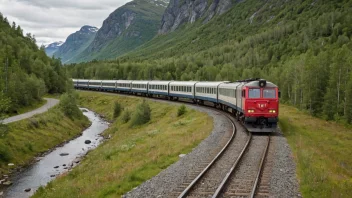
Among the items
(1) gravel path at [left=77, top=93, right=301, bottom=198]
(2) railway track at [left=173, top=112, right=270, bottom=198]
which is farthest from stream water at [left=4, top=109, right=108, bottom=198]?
(2) railway track at [left=173, top=112, right=270, bottom=198]

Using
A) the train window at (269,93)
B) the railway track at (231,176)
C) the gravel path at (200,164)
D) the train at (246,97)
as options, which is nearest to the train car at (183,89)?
the train at (246,97)

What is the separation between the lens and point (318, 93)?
218ft

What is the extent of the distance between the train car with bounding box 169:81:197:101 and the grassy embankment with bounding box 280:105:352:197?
2225 cm

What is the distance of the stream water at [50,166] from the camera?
25.1 m

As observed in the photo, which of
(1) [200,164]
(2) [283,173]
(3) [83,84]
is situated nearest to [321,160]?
(2) [283,173]

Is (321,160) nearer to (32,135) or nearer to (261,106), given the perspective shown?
(261,106)

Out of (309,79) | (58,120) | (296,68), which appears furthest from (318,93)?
(58,120)

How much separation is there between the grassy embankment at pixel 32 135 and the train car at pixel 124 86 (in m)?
29.2

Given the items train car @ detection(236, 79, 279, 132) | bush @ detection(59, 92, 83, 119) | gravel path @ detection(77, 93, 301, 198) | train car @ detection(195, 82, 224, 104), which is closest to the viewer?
gravel path @ detection(77, 93, 301, 198)

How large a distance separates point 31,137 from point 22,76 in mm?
30632

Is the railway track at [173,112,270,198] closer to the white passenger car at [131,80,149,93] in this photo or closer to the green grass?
the green grass

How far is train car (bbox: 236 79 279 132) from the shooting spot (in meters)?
28.4

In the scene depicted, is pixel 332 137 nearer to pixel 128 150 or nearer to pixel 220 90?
pixel 220 90

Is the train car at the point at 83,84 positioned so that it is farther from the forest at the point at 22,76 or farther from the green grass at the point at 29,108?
the green grass at the point at 29,108
